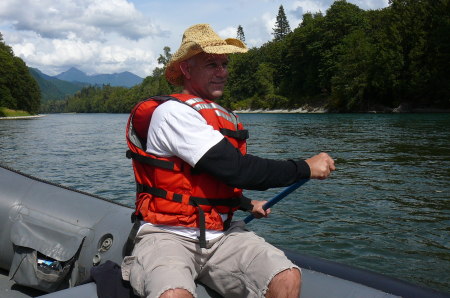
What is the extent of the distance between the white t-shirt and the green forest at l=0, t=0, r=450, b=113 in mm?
39335

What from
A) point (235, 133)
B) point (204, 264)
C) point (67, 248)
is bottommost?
point (67, 248)

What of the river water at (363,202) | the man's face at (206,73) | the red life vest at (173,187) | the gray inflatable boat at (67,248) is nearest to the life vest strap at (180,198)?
the red life vest at (173,187)

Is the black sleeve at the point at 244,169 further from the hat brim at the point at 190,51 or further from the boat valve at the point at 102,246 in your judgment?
the boat valve at the point at 102,246

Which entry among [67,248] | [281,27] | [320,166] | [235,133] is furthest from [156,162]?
[281,27]

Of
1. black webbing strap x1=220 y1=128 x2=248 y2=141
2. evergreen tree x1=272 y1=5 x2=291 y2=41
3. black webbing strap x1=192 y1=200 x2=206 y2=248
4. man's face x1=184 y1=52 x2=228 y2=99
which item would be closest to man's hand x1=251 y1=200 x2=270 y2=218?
black webbing strap x1=220 y1=128 x2=248 y2=141

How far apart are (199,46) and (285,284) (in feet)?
3.97

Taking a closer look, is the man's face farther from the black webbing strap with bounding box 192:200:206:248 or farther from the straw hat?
the black webbing strap with bounding box 192:200:206:248

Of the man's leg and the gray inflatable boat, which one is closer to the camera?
the man's leg

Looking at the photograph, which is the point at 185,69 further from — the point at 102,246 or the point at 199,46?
the point at 102,246

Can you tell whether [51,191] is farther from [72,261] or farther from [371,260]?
[371,260]

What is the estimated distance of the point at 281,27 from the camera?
8931 cm

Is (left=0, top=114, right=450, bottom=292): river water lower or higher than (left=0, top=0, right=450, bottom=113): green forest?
lower

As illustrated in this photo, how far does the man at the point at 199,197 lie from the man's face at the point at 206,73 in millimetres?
74

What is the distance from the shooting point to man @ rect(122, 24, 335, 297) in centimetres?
198
